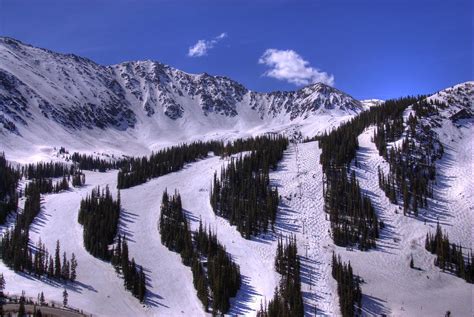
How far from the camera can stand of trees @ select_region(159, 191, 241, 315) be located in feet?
377

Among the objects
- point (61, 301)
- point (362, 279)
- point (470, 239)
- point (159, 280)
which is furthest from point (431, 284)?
point (61, 301)

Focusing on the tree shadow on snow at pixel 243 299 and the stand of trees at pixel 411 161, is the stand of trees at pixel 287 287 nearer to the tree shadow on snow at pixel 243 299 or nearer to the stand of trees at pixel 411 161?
the tree shadow on snow at pixel 243 299

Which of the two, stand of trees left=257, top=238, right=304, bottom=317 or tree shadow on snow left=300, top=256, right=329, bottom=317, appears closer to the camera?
stand of trees left=257, top=238, right=304, bottom=317

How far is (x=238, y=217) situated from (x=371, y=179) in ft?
163

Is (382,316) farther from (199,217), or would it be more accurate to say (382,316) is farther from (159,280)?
(199,217)

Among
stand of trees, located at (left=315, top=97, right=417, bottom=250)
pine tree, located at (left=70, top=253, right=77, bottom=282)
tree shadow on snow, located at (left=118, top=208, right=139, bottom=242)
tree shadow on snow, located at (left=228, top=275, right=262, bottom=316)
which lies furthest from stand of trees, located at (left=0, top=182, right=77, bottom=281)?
stand of trees, located at (left=315, top=97, right=417, bottom=250)

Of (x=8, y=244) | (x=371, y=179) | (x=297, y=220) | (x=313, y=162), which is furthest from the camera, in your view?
(x=313, y=162)

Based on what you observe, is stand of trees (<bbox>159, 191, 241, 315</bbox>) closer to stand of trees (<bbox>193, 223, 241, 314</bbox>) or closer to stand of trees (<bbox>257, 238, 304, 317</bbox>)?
stand of trees (<bbox>193, 223, 241, 314</bbox>)

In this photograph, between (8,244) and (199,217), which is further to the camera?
(199,217)

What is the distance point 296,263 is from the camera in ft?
416

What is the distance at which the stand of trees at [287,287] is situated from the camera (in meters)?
105

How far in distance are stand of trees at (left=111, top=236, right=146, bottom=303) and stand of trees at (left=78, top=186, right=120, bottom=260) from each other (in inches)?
168

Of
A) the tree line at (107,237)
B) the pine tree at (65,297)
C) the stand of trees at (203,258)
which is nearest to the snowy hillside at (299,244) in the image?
the pine tree at (65,297)

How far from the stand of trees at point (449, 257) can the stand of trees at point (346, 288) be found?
86.2 ft
